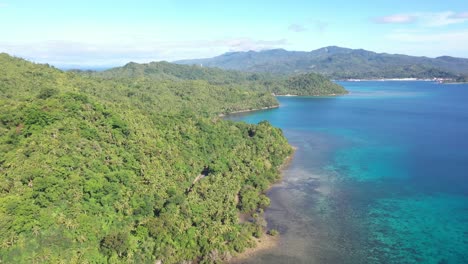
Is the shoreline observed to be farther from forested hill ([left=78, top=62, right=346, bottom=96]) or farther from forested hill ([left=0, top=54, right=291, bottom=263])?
forested hill ([left=78, top=62, right=346, bottom=96])

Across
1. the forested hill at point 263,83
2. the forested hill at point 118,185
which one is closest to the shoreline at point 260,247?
the forested hill at point 118,185

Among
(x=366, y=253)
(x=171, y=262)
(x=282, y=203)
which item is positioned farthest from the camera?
(x=282, y=203)

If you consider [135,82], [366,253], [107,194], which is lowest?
[366,253]

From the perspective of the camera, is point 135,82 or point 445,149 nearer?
point 445,149

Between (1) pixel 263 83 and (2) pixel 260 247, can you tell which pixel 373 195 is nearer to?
(2) pixel 260 247

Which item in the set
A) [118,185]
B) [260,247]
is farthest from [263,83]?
[118,185]

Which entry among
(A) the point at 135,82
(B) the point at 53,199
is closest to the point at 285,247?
(B) the point at 53,199

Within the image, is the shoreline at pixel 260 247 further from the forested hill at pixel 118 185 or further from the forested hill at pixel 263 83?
the forested hill at pixel 263 83

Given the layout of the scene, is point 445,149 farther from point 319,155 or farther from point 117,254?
point 117,254
